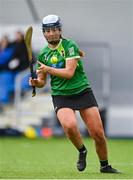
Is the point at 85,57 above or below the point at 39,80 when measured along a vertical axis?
below

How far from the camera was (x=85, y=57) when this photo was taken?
25828mm

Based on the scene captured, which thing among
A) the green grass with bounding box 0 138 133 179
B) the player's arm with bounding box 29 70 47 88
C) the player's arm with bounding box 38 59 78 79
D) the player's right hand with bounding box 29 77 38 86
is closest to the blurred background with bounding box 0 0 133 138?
the green grass with bounding box 0 138 133 179

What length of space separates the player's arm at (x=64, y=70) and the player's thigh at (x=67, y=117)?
491 millimetres

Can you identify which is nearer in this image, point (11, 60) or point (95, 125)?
point (95, 125)

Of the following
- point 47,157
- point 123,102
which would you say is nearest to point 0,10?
point 123,102

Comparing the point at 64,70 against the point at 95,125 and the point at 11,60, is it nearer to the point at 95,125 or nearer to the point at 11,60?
the point at 95,125

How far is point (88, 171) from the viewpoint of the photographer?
1297 centimetres

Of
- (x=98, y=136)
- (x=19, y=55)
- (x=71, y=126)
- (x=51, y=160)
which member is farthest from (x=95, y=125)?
(x=19, y=55)

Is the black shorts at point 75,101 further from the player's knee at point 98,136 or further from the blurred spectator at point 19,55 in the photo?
the blurred spectator at point 19,55

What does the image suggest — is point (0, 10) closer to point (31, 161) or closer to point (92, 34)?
point (92, 34)

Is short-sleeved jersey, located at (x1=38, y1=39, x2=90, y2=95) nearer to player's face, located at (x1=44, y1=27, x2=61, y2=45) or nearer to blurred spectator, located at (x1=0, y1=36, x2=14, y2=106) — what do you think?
player's face, located at (x1=44, y1=27, x2=61, y2=45)

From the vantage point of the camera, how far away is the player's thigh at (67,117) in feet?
40.0

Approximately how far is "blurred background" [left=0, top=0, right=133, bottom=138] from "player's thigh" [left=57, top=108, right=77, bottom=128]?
44.0 feet

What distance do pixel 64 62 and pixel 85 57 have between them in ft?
44.4
